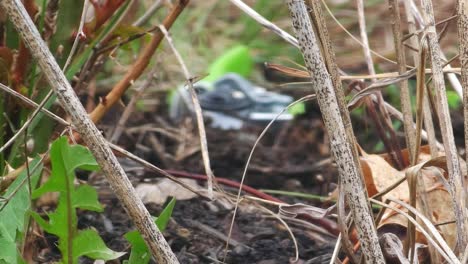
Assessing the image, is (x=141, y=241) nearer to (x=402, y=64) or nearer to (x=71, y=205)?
(x=71, y=205)

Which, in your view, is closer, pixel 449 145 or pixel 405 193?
pixel 449 145

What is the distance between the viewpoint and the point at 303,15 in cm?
91

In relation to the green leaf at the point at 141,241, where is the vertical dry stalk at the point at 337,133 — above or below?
above

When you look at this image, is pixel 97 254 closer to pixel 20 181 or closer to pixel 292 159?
pixel 20 181

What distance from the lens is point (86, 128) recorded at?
918 millimetres

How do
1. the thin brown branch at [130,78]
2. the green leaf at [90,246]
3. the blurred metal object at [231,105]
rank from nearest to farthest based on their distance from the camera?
the green leaf at [90,246]
the thin brown branch at [130,78]
the blurred metal object at [231,105]

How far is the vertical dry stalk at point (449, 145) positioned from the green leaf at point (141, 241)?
382mm

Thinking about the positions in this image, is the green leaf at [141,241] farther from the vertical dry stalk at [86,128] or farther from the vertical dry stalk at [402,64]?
the vertical dry stalk at [402,64]

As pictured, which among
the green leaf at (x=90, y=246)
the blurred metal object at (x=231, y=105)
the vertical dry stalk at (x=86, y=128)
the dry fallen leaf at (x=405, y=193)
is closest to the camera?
the vertical dry stalk at (x=86, y=128)

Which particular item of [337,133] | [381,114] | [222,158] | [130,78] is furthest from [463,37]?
[222,158]

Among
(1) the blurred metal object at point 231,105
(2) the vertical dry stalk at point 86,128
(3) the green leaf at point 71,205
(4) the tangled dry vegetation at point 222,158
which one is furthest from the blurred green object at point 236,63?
(2) the vertical dry stalk at point 86,128

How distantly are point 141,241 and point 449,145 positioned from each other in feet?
1.46

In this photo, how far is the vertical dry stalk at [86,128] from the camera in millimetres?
884

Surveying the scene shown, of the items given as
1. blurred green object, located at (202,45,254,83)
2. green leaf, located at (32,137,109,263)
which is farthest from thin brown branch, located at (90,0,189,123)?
blurred green object, located at (202,45,254,83)
